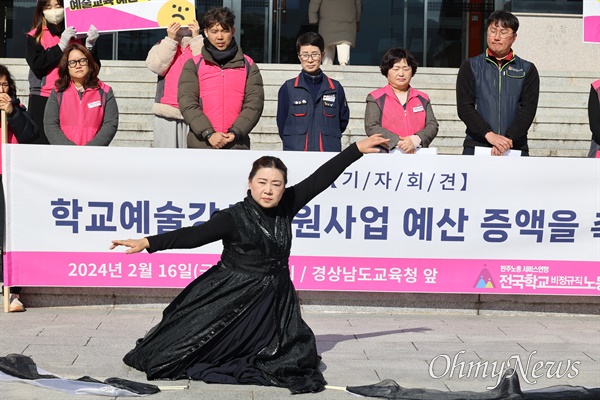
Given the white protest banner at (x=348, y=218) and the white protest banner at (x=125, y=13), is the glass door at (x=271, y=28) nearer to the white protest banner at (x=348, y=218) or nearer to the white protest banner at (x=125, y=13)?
the white protest banner at (x=125, y=13)

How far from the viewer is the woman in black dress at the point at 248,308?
6254mm

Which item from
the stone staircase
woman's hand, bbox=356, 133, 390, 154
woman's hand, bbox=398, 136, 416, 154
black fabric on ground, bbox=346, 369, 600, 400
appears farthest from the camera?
the stone staircase

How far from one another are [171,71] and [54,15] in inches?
46.3

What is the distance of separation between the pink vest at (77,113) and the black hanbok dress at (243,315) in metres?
2.69

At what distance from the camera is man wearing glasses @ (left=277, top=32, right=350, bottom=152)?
29.1 feet

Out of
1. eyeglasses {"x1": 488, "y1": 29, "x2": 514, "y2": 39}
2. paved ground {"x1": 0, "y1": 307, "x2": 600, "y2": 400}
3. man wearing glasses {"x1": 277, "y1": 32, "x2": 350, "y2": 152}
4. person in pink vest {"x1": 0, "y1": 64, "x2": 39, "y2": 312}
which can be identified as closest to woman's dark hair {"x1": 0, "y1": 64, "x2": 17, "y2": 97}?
person in pink vest {"x1": 0, "y1": 64, "x2": 39, "y2": 312}

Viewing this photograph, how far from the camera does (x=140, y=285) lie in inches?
333

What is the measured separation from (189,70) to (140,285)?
1.85m

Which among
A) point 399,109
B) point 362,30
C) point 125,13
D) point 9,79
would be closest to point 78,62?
point 9,79

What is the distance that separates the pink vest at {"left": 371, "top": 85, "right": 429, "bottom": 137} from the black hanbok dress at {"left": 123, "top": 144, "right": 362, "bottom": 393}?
2303mm

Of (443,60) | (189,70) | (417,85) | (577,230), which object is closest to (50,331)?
(189,70)

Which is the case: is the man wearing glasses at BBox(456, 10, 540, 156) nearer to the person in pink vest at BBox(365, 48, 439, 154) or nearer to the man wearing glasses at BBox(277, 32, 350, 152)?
the person in pink vest at BBox(365, 48, 439, 154)

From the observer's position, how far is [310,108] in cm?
890

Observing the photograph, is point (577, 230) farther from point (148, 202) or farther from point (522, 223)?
point (148, 202)
